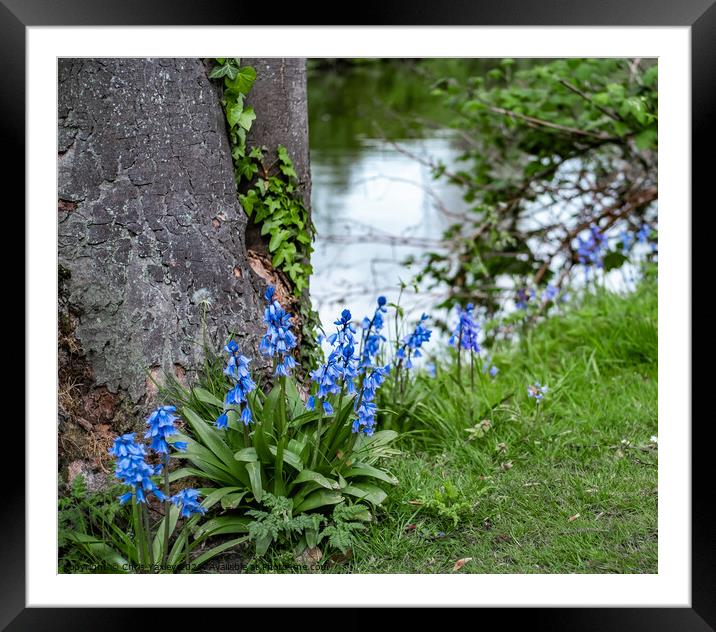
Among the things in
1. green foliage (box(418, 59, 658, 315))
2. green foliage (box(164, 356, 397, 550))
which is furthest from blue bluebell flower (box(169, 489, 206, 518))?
green foliage (box(418, 59, 658, 315))

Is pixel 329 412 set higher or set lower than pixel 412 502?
higher

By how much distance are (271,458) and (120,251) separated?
3.04 ft

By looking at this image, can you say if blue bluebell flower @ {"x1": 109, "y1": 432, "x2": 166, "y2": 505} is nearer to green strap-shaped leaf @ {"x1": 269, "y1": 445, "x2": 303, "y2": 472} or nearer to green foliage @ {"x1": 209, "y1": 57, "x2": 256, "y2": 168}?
green strap-shaped leaf @ {"x1": 269, "y1": 445, "x2": 303, "y2": 472}

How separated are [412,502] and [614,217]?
3.52 m

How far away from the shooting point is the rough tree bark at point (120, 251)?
306 centimetres

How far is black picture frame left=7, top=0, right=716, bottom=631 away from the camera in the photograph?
2561 millimetres

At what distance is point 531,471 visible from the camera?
3533mm

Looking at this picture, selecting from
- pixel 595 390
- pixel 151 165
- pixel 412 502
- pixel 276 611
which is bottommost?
pixel 276 611

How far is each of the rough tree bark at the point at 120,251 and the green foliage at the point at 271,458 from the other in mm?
168
